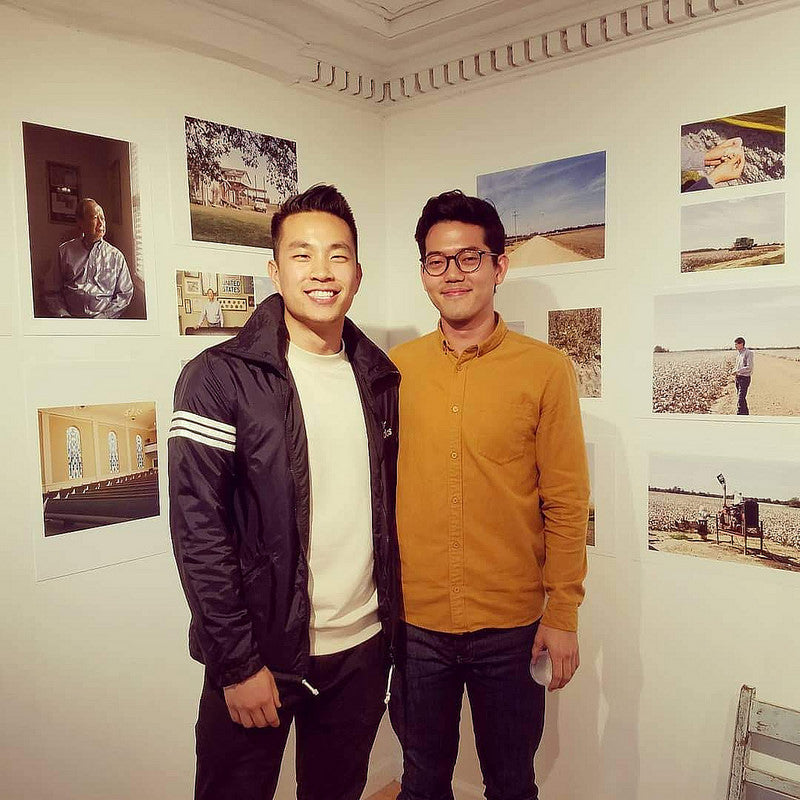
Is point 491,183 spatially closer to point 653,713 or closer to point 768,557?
point 768,557

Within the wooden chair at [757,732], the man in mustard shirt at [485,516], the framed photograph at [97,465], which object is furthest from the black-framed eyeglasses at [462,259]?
the wooden chair at [757,732]

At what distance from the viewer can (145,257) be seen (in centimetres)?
171

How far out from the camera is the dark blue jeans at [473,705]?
1.54 metres

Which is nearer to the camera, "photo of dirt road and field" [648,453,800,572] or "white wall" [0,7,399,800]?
"white wall" [0,7,399,800]

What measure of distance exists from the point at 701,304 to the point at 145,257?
1.38 meters

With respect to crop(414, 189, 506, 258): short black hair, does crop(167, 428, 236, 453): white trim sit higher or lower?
lower

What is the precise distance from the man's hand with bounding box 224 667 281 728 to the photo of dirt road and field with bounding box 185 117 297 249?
112cm

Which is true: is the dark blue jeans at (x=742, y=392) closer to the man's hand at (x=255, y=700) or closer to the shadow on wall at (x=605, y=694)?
the shadow on wall at (x=605, y=694)

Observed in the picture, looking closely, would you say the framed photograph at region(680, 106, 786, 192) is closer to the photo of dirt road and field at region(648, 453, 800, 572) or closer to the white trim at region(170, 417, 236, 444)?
the photo of dirt road and field at region(648, 453, 800, 572)

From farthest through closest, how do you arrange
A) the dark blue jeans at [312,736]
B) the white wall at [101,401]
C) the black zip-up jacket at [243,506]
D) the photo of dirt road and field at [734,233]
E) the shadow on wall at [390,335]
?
the shadow on wall at [390,335], the photo of dirt road and field at [734,233], the white wall at [101,401], the dark blue jeans at [312,736], the black zip-up jacket at [243,506]

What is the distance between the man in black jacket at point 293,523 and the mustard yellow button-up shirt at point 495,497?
3.4 inches

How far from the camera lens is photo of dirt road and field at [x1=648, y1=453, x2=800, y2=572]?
1.64 meters

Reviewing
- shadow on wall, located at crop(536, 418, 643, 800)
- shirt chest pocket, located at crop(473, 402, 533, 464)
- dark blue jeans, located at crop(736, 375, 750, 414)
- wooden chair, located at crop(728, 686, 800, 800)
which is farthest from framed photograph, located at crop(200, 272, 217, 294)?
wooden chair, located at crop(728, 686, 800, 800)

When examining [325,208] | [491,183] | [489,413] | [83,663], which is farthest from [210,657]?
[491,183]
